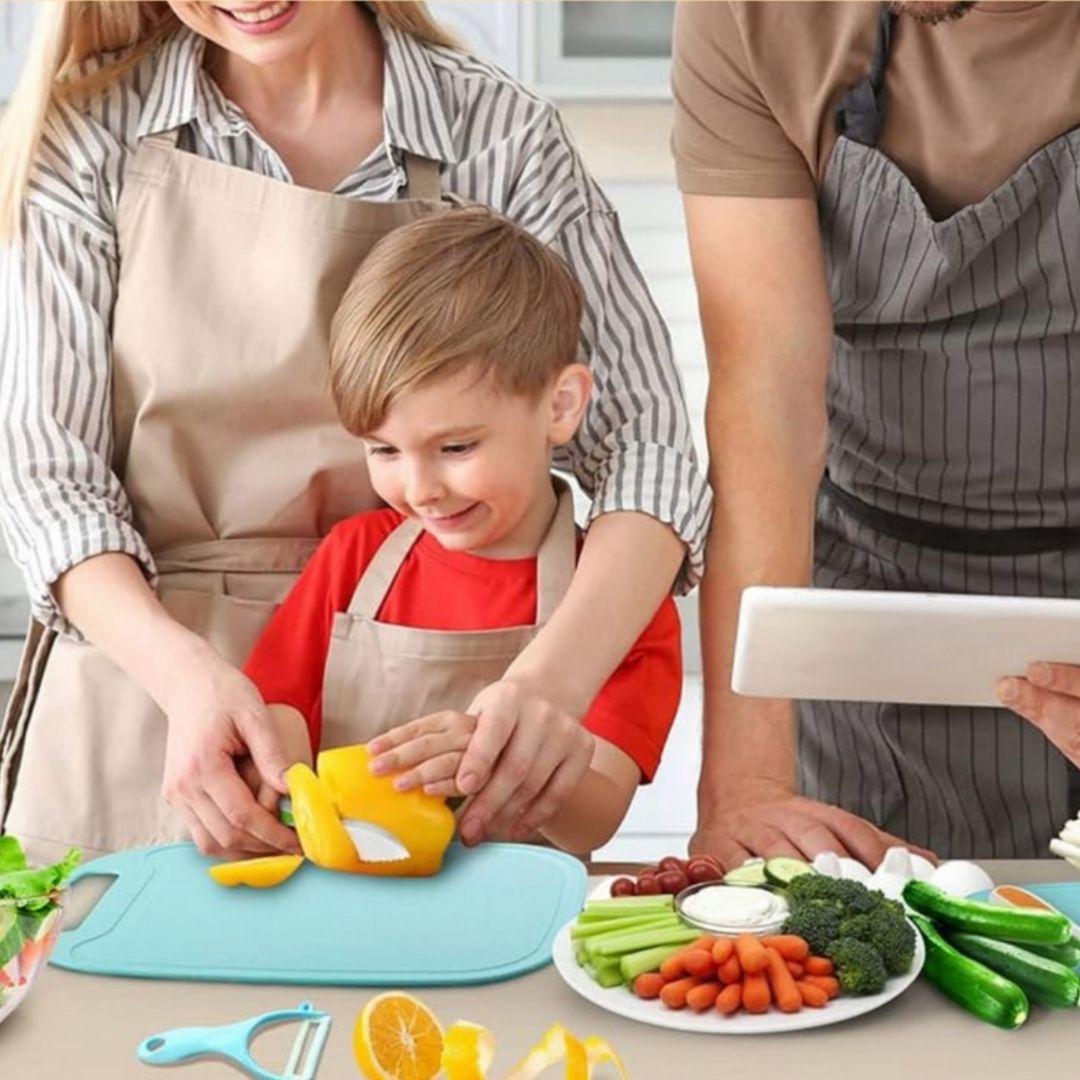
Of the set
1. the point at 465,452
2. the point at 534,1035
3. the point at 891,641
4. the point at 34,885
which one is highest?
A: the point at 465,452

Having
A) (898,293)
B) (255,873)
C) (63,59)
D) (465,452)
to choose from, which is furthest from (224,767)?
(898,293)

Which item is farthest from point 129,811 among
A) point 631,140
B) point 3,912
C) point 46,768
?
point 631,140

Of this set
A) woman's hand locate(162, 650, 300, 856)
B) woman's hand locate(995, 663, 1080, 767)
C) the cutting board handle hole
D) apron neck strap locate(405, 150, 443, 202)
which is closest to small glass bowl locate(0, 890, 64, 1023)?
the cutting board handle hole

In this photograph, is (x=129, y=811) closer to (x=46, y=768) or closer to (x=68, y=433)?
(x=46, y=768)

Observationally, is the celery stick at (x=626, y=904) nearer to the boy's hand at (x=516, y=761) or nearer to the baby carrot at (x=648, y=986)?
the baby carrot at (x=648, y=986)

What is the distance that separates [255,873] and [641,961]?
1.03 ft

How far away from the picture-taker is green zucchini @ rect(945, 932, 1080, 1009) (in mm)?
1176

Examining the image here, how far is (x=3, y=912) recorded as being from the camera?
3.74 feet

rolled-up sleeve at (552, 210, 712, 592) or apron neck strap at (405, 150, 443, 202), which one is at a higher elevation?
apron neck strap at (405, 150, 443, 202)

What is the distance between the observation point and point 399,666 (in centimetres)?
163

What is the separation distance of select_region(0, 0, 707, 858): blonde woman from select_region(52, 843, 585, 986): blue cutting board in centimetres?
24

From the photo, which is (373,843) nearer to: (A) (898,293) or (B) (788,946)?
(B) (788,946)

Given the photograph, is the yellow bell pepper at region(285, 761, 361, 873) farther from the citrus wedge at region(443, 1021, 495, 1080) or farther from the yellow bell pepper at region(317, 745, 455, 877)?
the citrus wedge at region(443, 1021, 495, 1080)

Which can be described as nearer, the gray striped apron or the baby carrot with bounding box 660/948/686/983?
the baby carrot with bounding box 660/948/686/983
